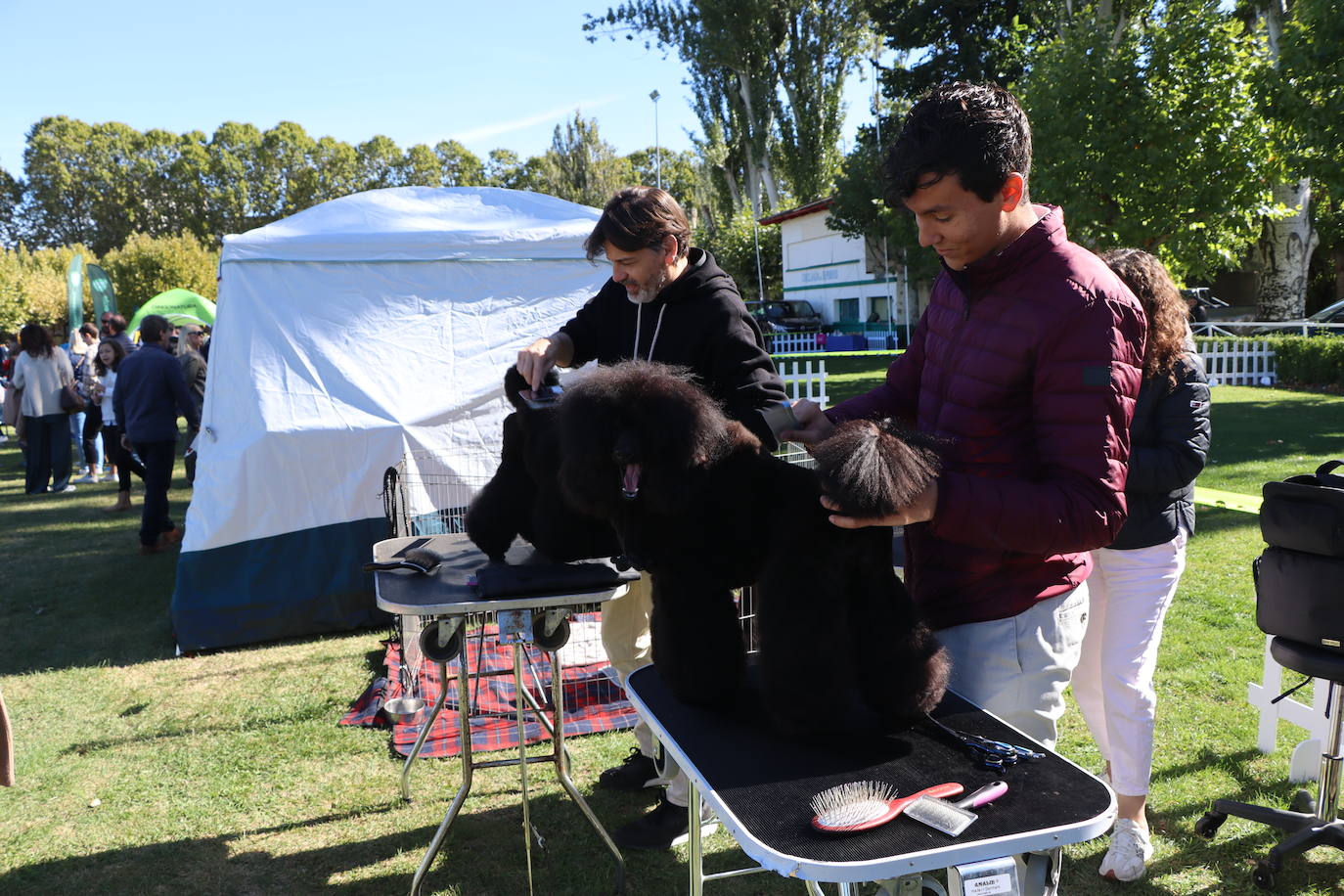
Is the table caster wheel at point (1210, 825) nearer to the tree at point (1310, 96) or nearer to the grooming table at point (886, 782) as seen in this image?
the grooming table at point (886, 782)

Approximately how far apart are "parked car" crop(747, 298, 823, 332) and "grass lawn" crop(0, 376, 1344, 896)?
2335 cm

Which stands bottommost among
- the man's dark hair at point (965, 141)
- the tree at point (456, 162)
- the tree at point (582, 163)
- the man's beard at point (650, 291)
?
the man's beard at point (650, 291)

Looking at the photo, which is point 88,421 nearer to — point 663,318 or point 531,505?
point 531,505

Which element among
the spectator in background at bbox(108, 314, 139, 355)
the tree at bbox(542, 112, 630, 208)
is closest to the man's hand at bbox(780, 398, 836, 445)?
the spectator in background at bbox(108, 314, 139, 355)

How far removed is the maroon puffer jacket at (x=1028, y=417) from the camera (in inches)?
55.1

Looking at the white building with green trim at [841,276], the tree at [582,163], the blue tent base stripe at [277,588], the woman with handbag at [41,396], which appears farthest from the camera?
the tree at [582,163]

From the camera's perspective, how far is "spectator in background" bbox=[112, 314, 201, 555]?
22.8ft

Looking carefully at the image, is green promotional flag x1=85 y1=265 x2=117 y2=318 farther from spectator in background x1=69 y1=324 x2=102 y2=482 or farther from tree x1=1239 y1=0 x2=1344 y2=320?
tree x1=1239 y1=0 x2=1344 y2=320

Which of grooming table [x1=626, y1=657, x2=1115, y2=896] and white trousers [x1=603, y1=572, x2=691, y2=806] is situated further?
white trousers [x1=603, y1=572, x2=691, y2=806]

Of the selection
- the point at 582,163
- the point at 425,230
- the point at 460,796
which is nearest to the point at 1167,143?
the point at 425,230

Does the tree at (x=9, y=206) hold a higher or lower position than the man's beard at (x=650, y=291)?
higher

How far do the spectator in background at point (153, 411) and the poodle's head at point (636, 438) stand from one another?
6479mm

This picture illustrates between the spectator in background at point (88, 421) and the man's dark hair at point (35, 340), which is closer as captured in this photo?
the man's dark hair at point (35, 340)

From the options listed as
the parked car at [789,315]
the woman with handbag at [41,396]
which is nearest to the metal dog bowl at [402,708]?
the woman with handbag at [41,396]
